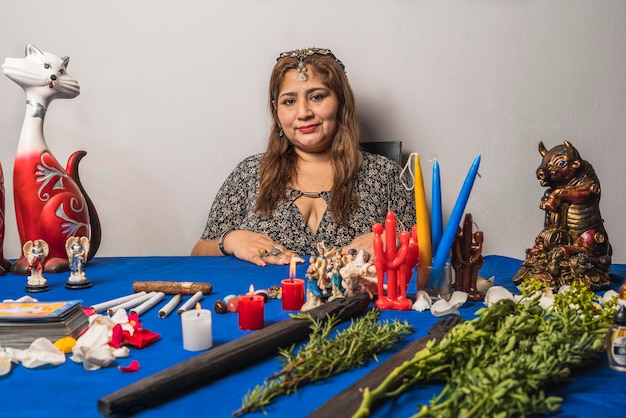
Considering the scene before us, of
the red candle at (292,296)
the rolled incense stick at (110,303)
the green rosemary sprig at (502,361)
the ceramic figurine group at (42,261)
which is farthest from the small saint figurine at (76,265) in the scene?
the green rosemary sprig at (502,361)

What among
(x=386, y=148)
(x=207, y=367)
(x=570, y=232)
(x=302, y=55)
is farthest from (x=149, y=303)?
(x=386, y=148)

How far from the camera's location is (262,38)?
250 centimetres

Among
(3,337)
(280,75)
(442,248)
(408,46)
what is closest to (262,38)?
(280,75)

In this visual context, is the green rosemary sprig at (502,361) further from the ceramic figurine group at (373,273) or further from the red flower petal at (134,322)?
the red flower petal at (134,322)

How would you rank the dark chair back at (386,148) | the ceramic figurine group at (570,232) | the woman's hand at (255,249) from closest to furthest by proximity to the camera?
the ceramic figurine group at (570,232), the woman's hand at (255,249), the dark chair back at (386,148)

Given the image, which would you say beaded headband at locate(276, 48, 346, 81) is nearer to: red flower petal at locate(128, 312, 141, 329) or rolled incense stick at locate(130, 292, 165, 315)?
rolled incense stick at locate(130, 292, 165, 315)

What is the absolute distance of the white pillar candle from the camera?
0.87 meters

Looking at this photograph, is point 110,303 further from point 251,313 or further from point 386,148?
point 386,148

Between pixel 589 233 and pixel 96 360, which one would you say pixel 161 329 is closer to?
pixel 96 360

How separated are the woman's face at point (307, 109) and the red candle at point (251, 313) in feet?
4.17

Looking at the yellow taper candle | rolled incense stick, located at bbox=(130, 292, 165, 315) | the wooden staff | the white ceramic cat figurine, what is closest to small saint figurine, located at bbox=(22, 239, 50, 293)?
the white ceramic cat figurine

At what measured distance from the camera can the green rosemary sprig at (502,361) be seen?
1.94 feet

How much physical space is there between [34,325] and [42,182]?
74cm

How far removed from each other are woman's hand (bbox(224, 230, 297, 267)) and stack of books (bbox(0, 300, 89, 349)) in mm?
746
